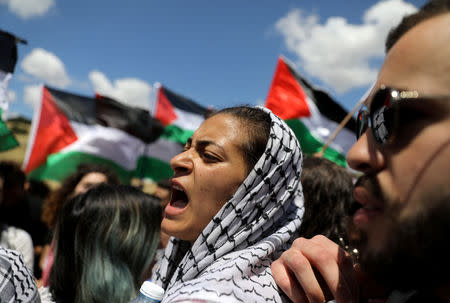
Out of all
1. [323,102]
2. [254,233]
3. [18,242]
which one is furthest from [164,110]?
[254,233]

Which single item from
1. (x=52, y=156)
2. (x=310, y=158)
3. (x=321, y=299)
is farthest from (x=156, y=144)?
(x=321, y=299)

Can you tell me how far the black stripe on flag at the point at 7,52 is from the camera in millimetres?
3865

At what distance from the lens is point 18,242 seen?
3.29 m

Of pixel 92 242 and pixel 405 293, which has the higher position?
pixel 405 293

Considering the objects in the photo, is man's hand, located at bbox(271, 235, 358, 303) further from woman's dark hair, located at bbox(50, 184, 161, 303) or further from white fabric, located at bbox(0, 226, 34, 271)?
white fabric, located at bbox(0, 226, 34, 271)

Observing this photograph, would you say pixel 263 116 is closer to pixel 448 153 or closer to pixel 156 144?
pixel 448 153

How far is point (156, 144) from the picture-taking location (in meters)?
7.15

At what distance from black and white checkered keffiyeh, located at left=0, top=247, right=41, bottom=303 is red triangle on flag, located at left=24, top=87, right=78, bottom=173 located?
16.6 ft

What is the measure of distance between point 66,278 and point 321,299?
→ 5.12 feet

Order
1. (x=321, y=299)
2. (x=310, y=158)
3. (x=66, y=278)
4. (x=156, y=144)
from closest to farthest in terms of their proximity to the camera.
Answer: (x=321, y=299)
(x=66, y=278)
(x=310, y=158)
(x=156, y=144)

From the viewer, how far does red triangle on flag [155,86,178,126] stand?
24.2 ft

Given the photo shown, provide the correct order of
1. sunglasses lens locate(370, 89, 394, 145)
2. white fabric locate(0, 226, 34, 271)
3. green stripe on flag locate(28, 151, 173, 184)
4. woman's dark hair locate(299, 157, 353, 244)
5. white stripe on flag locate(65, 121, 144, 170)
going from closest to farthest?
1. sunglasses lens locate(370, 89, 394, 145)
2. woman's dark hair locate(299, 157, 353, 244)
3. white fabric locate(0, 226, 34, 271)
4. green stripe on flag locate(28, 151, 173, 184)
5. white stripe on flag locate(65, 121, 144, 170)

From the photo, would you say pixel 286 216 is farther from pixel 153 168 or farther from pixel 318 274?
pixel 153 168

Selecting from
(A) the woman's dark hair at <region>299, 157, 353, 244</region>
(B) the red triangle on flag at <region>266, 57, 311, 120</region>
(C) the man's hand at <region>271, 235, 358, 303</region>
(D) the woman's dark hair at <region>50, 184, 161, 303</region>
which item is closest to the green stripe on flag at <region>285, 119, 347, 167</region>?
(B) the red triangle on flag at <region>266, 57, 311, 120</region>
